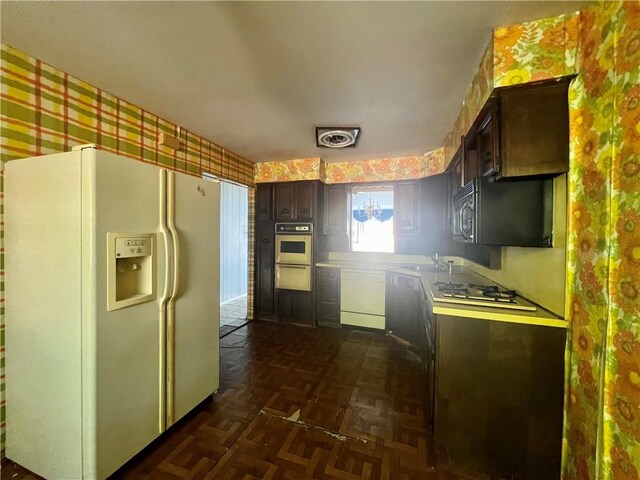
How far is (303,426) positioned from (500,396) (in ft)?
4.03

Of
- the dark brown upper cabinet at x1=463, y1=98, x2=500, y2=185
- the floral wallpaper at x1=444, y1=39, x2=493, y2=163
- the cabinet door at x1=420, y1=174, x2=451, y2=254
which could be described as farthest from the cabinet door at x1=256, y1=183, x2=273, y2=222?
the dark brown upper cabinet at x1=463, y1=98, x2=500, y2=185

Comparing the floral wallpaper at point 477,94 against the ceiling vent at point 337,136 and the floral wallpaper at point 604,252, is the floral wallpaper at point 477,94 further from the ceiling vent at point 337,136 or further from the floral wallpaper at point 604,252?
the ceiling vent at point 337,136

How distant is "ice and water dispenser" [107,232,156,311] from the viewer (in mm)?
1254

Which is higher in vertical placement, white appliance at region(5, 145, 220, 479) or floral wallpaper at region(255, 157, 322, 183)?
floral wallpaper at region(255, 157, 322, 183)

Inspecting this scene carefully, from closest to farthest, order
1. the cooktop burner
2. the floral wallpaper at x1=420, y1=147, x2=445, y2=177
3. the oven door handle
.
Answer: the cooktop burner → the oven door handle → the floral wallpaper at x1=420, y1=147, x2=445, y2=177

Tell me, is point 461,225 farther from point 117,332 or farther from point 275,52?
point 117,332

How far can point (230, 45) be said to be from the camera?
4.69ft

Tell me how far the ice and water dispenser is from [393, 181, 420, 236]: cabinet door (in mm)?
3008

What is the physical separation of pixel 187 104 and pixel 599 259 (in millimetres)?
2827

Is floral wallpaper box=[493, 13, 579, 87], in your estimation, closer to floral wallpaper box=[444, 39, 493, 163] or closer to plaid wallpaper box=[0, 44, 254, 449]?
floral wallpaper box=[444, 39, 493, 163]

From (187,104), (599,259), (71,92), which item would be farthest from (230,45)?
(599,259)

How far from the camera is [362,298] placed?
Result: 3.48 meters

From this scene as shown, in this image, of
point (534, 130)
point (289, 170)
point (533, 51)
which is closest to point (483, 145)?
point (534, 130)

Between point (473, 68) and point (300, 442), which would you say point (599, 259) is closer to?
point (473, 68)
